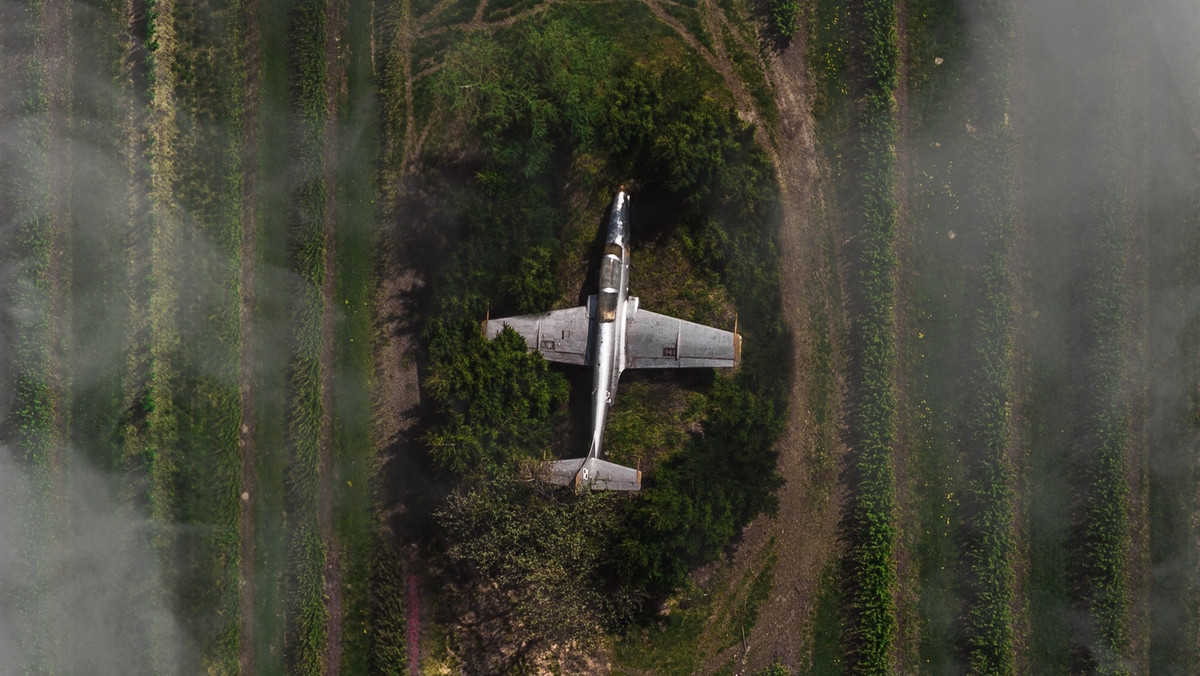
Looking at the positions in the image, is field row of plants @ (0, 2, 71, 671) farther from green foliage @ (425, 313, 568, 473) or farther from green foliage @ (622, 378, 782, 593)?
green foliage @ (622, 378, 782, 593)

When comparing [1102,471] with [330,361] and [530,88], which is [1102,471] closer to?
[530,88]

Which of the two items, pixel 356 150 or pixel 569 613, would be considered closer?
pixel 569 613

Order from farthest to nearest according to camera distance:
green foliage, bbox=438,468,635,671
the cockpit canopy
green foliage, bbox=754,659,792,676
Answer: green foliage, bbox=754,659,792,676 → the cockpit canopy → green foliage, bbox=438,468,635,671

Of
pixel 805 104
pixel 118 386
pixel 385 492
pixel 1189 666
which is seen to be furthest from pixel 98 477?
pixel 1189 666

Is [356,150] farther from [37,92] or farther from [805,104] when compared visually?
[805,104]

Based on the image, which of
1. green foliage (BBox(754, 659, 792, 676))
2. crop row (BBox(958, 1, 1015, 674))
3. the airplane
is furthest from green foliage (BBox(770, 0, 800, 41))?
green foliage (BBox(754, 659, 792, 676))

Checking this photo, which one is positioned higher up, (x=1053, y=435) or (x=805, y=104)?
(x=805, y=104)

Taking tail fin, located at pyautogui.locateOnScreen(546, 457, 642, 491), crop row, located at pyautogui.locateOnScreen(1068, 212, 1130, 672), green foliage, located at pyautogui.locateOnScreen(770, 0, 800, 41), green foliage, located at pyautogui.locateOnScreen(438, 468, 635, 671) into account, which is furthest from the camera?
green foliage, located at pyautogui.locateOnScreen(770, 0, 800, 41)
